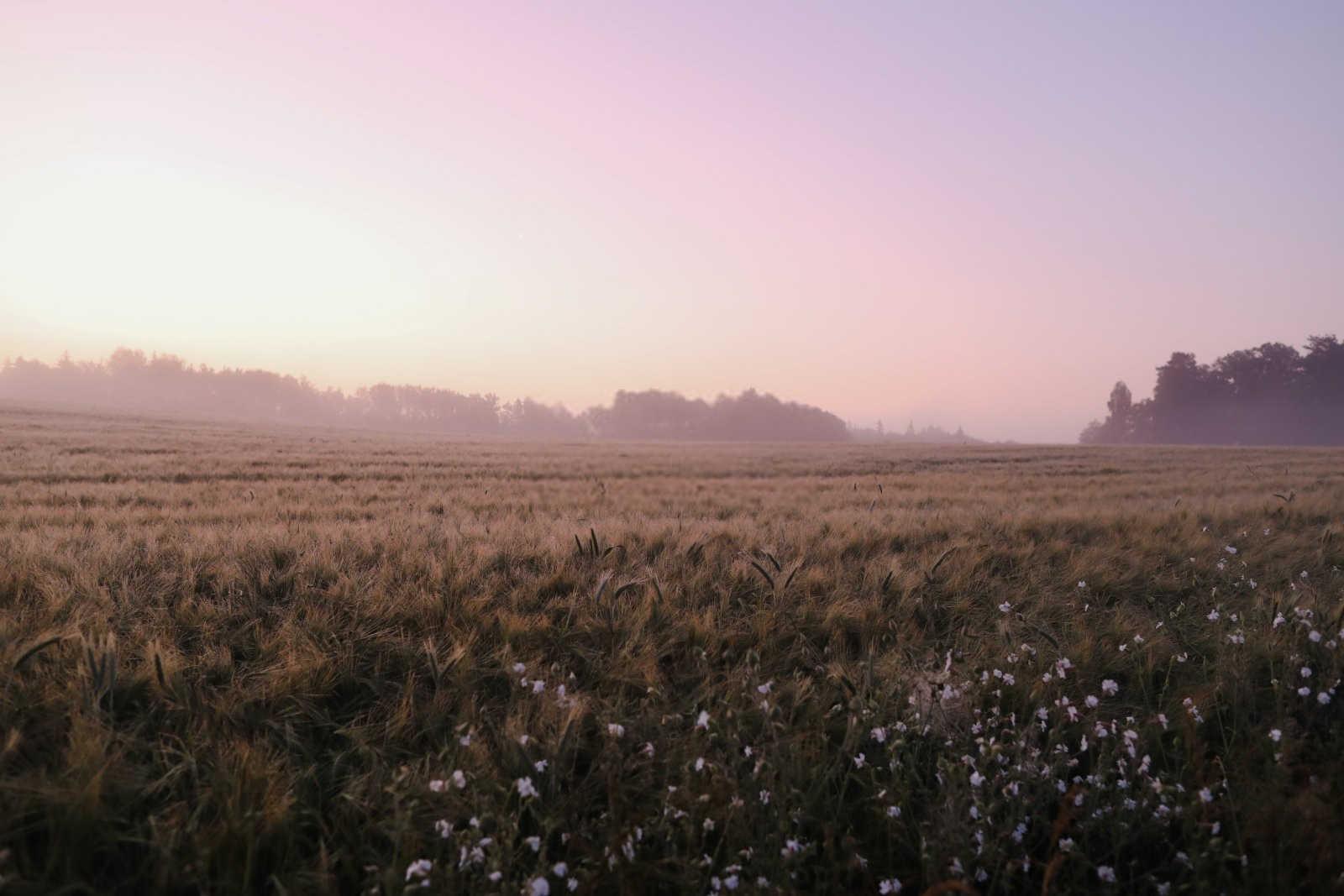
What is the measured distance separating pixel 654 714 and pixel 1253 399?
11556cm

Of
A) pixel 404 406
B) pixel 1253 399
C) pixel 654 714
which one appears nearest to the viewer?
pixel 654 714

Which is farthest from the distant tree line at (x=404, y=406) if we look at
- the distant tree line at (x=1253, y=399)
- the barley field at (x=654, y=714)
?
the barley field at (x=654, y=714)

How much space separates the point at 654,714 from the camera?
250cm

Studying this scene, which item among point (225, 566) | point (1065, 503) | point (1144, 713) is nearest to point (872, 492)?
point (1065, 503)

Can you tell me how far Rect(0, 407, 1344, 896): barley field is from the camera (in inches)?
72.8

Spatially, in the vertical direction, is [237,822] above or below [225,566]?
below

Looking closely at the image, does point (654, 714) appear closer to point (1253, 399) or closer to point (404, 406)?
point (1253, 399)

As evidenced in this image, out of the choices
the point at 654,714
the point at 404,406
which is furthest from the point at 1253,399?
the point at 404,406

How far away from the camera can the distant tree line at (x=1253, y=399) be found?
76438mm

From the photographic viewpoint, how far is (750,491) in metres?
10.9

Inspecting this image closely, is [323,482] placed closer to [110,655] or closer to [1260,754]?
[110,655]

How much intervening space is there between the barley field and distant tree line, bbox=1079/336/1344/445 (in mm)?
100226

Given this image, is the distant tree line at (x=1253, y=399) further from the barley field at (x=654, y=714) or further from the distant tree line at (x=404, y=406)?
the barley field at (x=654, y=714)

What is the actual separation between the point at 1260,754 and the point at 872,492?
847 cm
